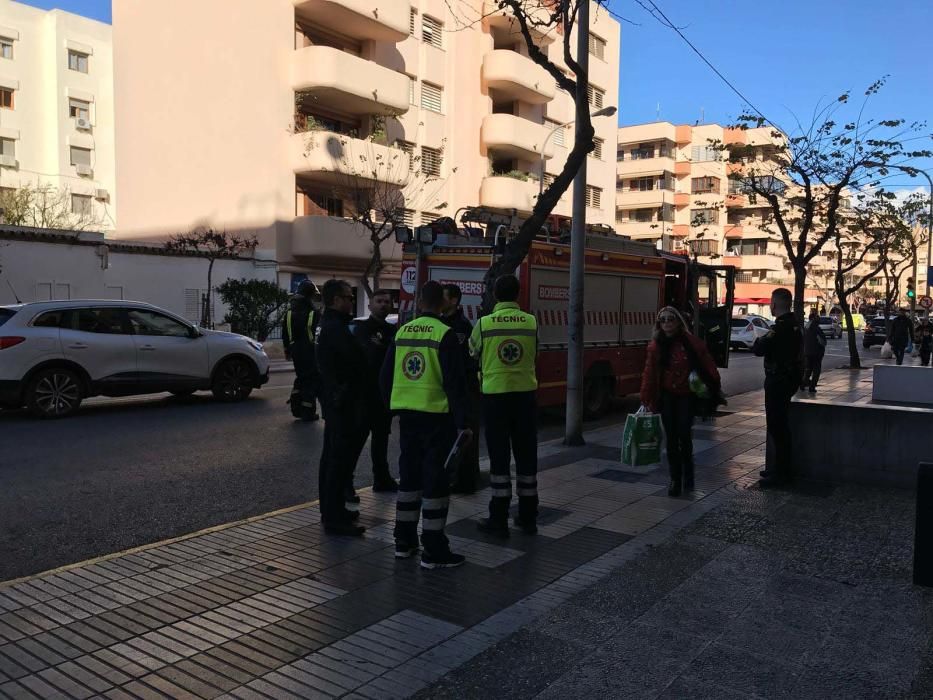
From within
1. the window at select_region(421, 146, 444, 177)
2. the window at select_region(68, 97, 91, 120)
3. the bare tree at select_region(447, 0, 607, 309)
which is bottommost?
the bare tree at select_region(447, 0, 607, 309)

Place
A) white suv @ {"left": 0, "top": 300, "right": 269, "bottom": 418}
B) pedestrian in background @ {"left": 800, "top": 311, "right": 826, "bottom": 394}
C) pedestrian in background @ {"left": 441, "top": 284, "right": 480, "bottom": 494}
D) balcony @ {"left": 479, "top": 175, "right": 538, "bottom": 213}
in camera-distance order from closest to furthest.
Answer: pedestrian in background @ {"left": 441, "top": 284, "right": 480, "bottom": 494}, white suv @ {"left": 0, "top": 300, "right": 269, "bottom": 418}, pedestrian in background @ {"left": 800, "top": 311, "right": 826, "bottom": 394}, balcony @ {"left": 479, "top": 175, "right": 538, "bottom": 213}

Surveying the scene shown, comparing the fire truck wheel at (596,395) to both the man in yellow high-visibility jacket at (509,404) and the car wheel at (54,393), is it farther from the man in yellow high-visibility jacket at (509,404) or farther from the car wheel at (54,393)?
the car wheel at (54,393)

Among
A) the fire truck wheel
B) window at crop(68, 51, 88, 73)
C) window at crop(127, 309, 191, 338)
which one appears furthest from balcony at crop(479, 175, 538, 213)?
window at crop(68, 51, 88, 73)

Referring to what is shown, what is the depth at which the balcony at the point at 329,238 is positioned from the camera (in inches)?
1054

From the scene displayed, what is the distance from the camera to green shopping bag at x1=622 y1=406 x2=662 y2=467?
691 centimetres

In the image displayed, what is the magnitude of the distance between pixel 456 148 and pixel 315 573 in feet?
99.3

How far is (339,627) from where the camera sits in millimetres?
4023

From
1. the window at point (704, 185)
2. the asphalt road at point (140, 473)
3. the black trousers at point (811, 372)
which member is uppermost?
the window at point (704, 185)

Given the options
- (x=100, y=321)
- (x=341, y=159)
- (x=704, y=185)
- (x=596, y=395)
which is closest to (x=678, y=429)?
(x=596, y=395)

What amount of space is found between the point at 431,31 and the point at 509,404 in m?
30.2

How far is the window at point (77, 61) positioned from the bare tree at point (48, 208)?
693 centimetres

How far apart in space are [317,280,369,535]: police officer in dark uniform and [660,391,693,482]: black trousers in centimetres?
273

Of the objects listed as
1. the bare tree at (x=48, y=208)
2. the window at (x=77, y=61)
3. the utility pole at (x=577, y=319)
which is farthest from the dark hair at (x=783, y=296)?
the window at (x=77, y=61)

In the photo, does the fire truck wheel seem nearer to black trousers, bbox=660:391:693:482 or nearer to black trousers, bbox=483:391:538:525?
black trousers, bbox=660:391:693:482
